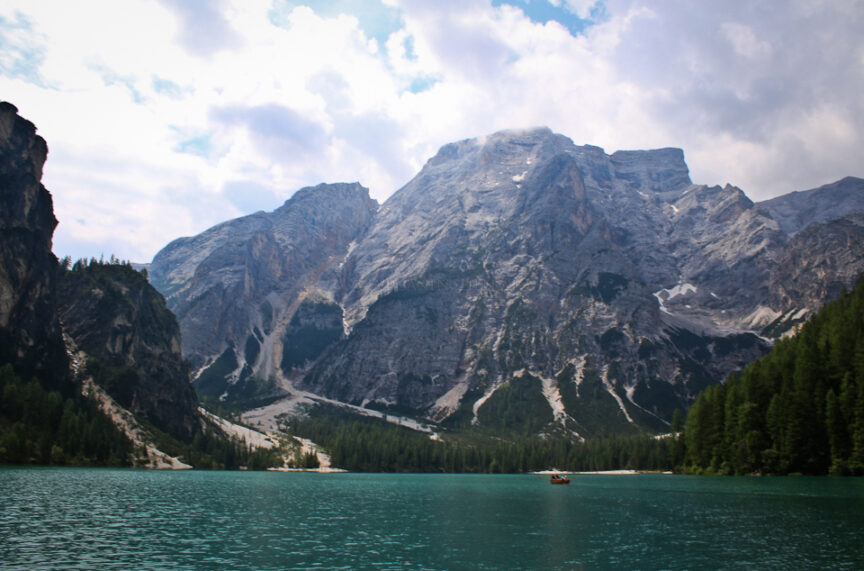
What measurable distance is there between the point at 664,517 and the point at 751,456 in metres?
69.7

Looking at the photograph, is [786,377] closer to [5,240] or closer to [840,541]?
[840,541]

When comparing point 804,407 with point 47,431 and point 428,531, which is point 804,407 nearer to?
point 428,531

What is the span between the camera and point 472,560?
42.5 m

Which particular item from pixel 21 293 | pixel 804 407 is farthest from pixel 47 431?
pixel 804 407

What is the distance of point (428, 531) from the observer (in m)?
56.8

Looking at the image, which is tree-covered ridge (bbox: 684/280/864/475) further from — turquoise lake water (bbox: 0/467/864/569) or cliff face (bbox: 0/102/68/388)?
cliff face (bbox: 0/102/68/388)

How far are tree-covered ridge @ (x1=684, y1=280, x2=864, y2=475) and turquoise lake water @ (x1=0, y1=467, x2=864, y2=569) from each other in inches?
563

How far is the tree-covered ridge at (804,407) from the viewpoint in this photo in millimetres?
102062

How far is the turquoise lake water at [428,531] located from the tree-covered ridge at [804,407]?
563 inches

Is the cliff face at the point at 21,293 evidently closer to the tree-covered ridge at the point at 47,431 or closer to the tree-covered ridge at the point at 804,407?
the tree-covered ridge at the point at 47,431

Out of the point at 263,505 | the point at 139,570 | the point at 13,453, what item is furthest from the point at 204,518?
the point at 13,453

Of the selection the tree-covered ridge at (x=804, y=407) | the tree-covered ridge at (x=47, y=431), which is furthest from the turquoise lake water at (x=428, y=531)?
the tree-covered ridge at (x=47, y=431)

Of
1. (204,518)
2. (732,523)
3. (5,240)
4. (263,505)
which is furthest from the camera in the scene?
(5,240)

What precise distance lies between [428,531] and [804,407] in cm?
8683
